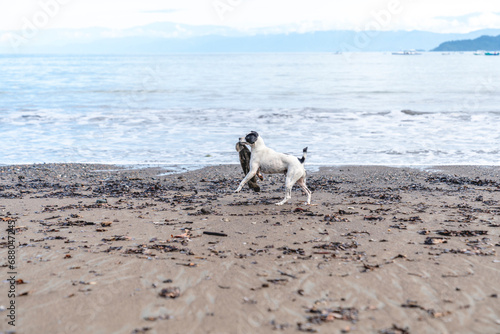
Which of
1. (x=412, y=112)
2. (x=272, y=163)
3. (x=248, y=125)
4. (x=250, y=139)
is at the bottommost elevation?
(x=412, y=112)

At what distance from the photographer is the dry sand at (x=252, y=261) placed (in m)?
4.56

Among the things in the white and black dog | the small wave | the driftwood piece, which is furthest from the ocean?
the white and black dog

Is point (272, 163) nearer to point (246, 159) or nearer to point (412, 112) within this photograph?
point (246, 159)

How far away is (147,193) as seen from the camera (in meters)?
10.3

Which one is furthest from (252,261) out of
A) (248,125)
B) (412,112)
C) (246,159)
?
(412,112)

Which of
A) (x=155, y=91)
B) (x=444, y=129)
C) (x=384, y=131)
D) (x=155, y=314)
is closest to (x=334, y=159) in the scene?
(x=384, y=131)

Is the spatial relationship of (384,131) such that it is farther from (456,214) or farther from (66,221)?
(66,221)

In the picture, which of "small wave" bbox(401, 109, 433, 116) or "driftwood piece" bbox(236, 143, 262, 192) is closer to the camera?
"driftwood piece" bbox(236, 143, 262, 192)

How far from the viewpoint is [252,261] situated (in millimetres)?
6012

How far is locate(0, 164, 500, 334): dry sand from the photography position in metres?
4.56

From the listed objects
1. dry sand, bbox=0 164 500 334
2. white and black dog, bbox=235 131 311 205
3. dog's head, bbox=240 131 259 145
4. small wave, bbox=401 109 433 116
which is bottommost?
small wave, bbox=401 109 433 116

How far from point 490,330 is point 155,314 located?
3036 mm

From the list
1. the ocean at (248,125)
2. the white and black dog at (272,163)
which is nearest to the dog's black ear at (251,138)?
the white and black dog at (272,163)

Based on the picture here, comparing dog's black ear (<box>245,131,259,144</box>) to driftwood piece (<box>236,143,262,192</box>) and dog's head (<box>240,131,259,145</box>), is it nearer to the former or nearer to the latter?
dog's head (<box>240,131,259,145</box>)
